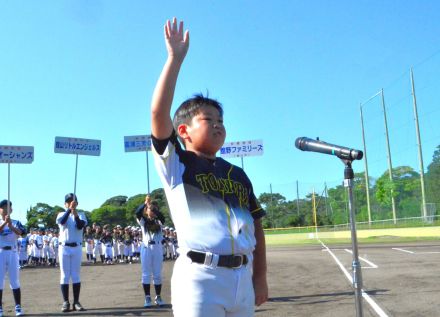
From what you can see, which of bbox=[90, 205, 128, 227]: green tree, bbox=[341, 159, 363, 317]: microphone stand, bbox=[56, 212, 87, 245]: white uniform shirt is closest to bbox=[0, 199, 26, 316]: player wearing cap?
bbox=[56, 212, 87, 245]: white uniform shirt

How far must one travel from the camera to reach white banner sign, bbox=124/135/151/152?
46.0ft

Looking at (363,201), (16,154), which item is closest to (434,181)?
(363,201)

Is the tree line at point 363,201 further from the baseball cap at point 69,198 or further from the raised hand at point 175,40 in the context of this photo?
the raised hand at point 175,40

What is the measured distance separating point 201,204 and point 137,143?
1172 centimetres

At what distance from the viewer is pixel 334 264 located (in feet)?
55.1

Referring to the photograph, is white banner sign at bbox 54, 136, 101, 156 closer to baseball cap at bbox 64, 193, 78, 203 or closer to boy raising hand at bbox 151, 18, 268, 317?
baseball cap at bbox 64, 193, 78, 203

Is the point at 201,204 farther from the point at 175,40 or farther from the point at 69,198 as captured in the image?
the point at 69,198

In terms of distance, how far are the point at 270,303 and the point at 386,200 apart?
3303 centimetres

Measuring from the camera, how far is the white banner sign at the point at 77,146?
45.7 feet

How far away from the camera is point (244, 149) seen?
17469mm

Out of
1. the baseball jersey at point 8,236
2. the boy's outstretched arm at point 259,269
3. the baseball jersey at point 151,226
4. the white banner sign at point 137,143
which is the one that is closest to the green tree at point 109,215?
the white banner sign at point 137,143

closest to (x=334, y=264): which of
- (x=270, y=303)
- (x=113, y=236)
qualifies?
(x=270, y=303)

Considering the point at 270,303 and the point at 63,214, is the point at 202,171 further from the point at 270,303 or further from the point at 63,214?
the point at 63,214

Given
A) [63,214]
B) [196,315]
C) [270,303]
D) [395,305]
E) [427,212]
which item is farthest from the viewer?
[427,212]
